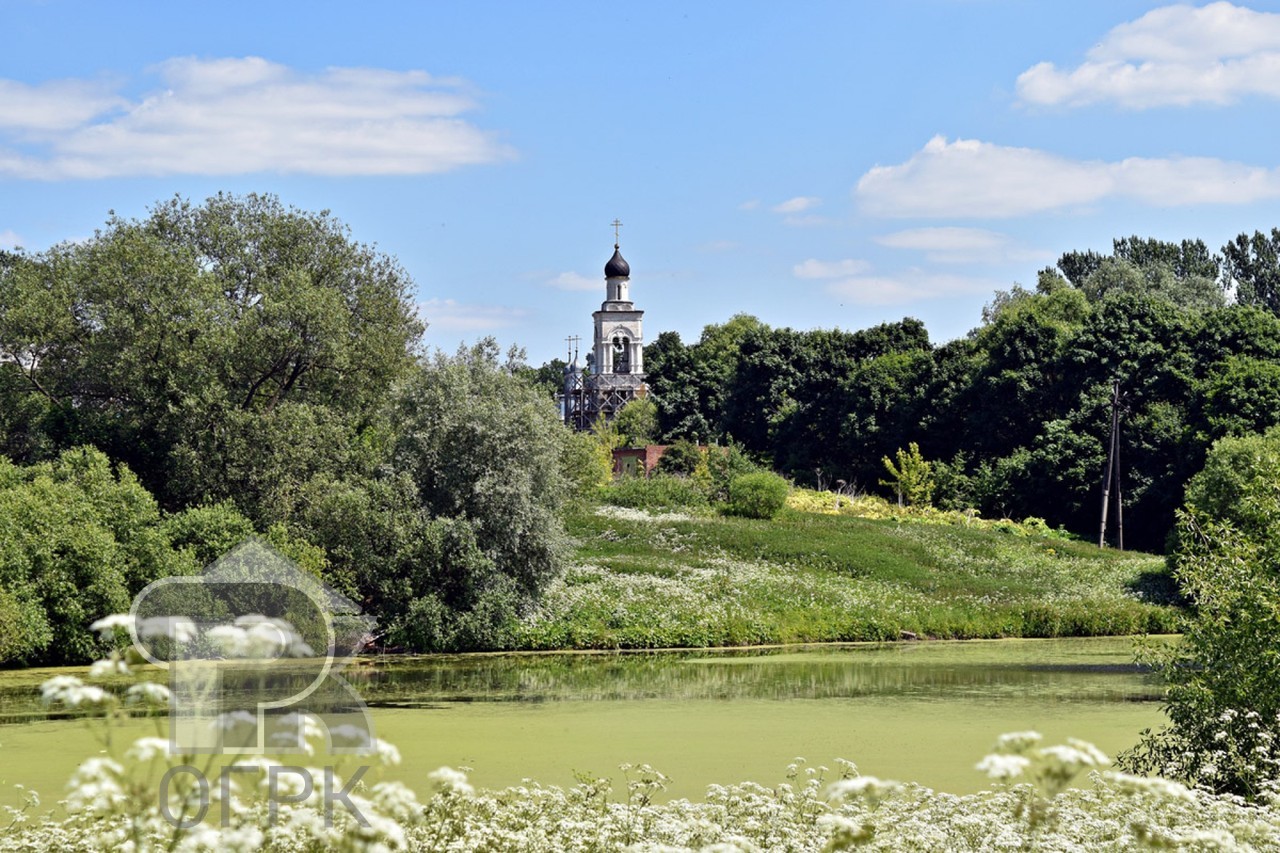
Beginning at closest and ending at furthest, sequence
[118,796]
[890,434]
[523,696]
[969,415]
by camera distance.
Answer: [118,796], [523,696], [969,415], [890,434]

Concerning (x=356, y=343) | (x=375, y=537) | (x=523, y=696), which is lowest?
(x=523, y=696)

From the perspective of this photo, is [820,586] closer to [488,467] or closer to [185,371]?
[488,467]

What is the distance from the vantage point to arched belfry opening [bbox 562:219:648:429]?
105 meters

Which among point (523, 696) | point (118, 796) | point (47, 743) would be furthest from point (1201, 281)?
point (118, 796)

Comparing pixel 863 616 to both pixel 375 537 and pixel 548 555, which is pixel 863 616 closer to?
pixel 548 555

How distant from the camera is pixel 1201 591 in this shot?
17.1 meters

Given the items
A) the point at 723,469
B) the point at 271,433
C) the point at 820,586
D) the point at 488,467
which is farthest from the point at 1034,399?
the point at 271,433

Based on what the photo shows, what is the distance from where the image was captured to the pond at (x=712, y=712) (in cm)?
1764

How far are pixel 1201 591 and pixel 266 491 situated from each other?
24.1 metres

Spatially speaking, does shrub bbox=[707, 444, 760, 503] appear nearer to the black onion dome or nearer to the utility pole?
the utility pole

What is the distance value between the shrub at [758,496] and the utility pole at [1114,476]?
12444 mm

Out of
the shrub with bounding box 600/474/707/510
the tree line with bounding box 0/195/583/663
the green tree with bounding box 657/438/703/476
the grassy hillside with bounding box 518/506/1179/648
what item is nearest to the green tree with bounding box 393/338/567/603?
the tree line with bounding box 0/195/583/663

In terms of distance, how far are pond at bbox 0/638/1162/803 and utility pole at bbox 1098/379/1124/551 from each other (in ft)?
68.5

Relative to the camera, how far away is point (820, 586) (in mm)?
41125
